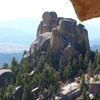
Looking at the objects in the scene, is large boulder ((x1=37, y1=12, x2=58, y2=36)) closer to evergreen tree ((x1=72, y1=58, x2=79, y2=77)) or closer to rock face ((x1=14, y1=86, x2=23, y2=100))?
evergreen tree ((x1=72, y1=58, x2=79, y2=77))

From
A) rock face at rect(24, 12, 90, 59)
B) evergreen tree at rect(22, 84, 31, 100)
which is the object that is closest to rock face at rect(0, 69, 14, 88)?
rock face at rect(24, 12, 90, 59)

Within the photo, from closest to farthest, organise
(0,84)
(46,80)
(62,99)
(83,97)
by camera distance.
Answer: (83,97)
(62,99)
(46,80)
(0,84)

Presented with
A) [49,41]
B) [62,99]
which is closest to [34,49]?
[49,41]

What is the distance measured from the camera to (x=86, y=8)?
3.88 meters

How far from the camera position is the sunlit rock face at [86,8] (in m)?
3.85

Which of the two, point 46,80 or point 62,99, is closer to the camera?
point 62,99

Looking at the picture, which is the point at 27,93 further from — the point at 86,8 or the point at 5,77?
the point at 86,8

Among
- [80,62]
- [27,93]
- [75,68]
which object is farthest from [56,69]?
[27,93]

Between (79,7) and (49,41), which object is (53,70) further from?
(79,7)

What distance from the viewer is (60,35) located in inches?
3639

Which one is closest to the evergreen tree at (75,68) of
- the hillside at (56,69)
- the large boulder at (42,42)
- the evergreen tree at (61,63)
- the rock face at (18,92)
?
the hillside at (56,69)

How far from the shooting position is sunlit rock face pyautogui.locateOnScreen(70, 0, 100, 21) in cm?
385

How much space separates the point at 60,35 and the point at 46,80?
59.9 feet

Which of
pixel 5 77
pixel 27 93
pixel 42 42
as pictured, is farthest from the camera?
pixel 42 42
